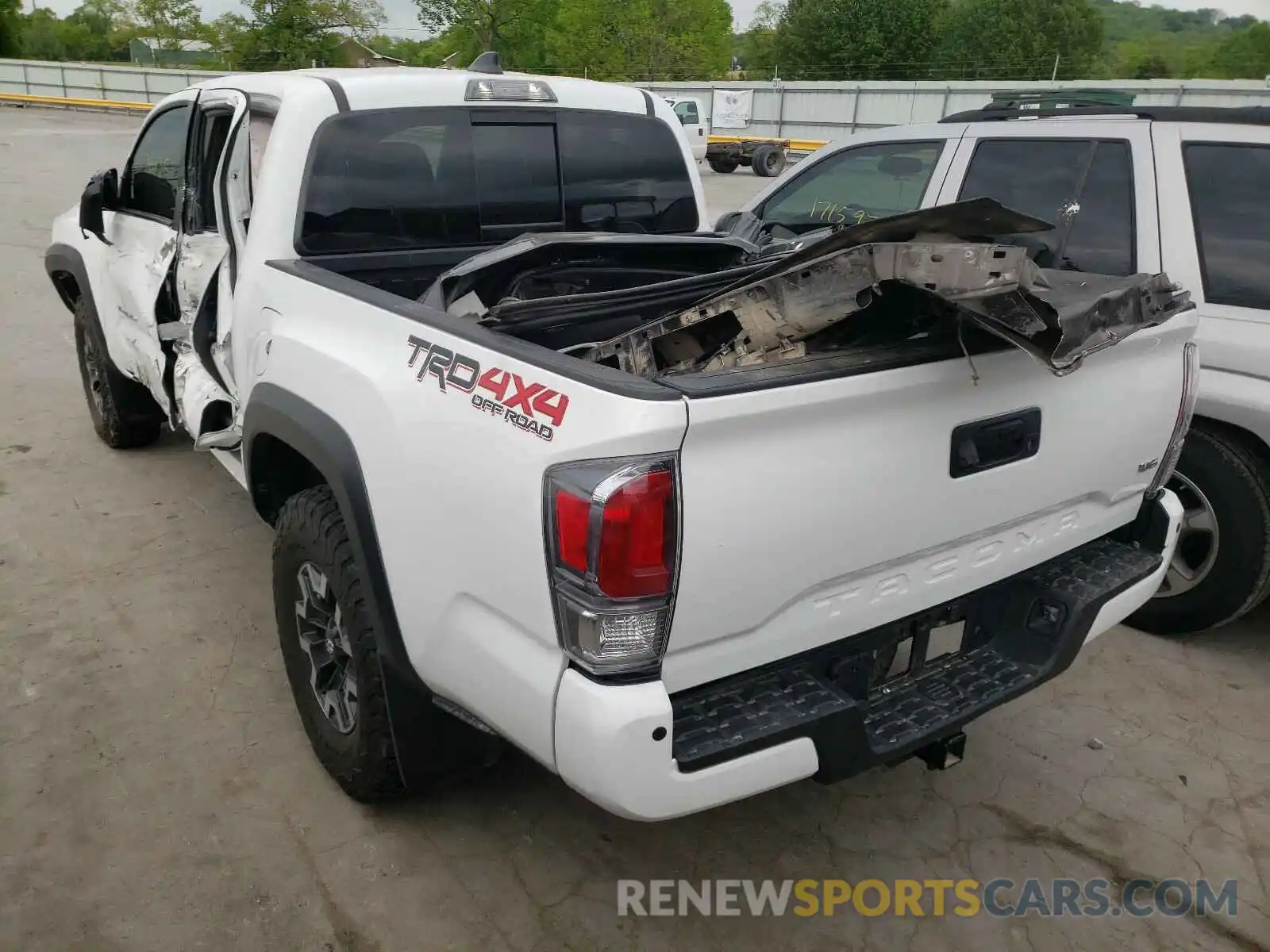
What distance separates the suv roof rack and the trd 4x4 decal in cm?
330

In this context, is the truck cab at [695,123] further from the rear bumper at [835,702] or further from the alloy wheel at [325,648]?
the rear bumper at [835,702]

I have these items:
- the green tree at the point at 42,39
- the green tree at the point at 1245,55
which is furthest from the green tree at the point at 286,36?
the green tree at the point at 1245,55

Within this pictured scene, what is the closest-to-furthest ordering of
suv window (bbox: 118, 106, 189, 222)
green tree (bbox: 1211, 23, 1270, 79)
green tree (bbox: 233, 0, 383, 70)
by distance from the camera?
suv window (bbox: 118, 106, 189, 222), green tree (bbox: 233, 0, 383, 70), green tree (bbox: 1211, 23, 1270, 79)

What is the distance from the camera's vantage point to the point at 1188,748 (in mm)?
3352

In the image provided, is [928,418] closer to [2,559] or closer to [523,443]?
[523,443]

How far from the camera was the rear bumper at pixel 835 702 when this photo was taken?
1895mm

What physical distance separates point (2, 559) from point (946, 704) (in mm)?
4064

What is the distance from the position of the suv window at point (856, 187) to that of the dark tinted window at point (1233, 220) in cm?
118

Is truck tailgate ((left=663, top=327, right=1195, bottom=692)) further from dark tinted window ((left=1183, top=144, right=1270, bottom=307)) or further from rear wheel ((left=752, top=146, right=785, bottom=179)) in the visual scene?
rear wheel ((left=752, top=146, right=785, bottom=179))

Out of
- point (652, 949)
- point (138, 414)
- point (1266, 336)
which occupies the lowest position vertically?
point (652, 949)

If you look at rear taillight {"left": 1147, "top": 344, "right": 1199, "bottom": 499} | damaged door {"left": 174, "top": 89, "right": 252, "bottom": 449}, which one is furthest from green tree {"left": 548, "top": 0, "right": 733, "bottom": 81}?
rear taillight {"left": 1147, "top": 344, "right": 1199, "bottom": 499}

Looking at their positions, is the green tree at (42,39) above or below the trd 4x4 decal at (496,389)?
above

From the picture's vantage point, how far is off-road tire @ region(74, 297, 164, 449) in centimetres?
518

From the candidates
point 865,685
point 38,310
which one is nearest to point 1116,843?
point 865,685
